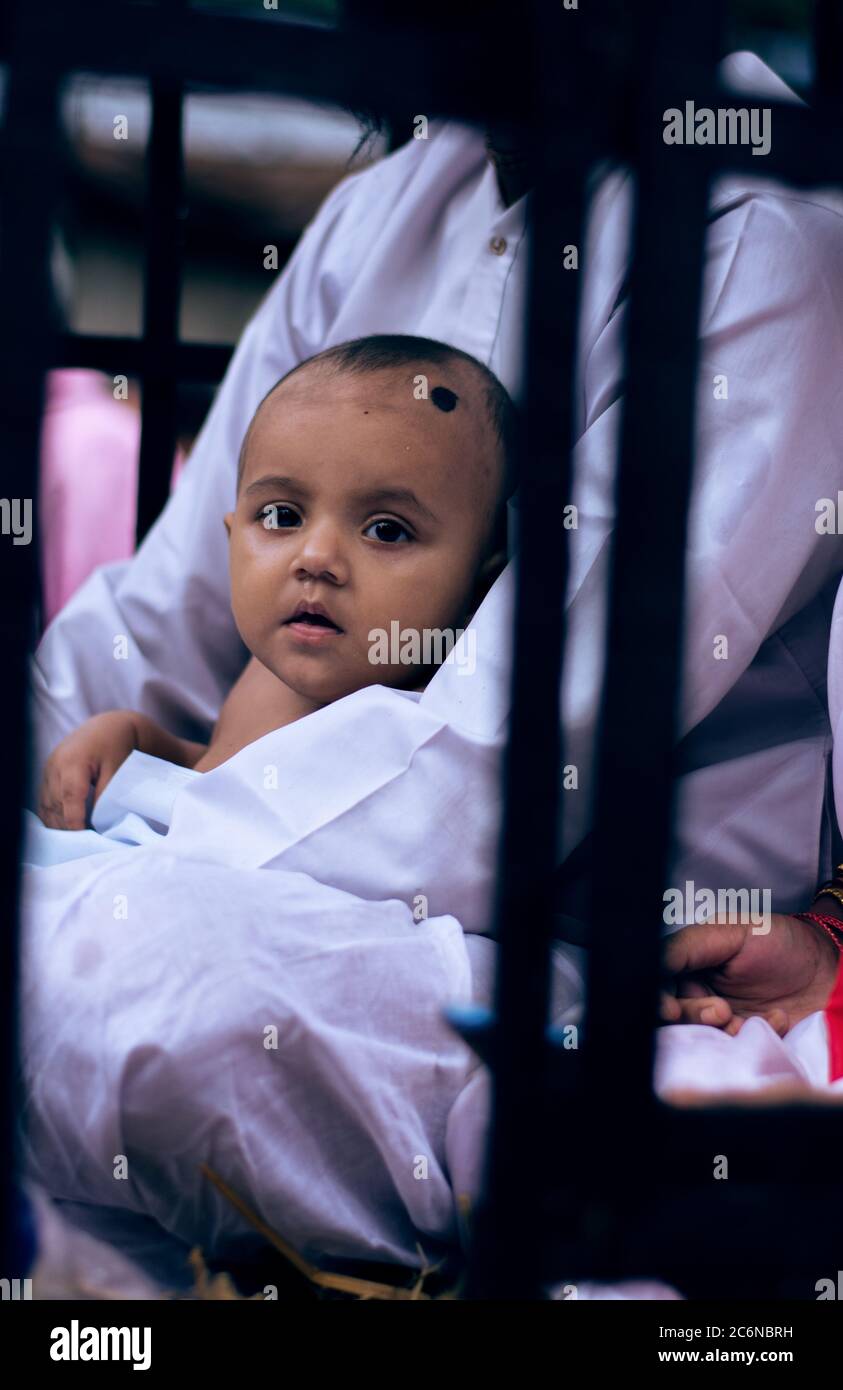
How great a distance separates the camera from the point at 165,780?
5.17ft

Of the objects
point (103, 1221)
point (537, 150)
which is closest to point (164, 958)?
point (103, 1221)

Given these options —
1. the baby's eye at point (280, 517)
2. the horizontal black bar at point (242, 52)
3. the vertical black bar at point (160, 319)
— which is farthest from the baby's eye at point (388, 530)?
the vertical black bar at point (160, 319)

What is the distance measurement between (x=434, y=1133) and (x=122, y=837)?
487 mm

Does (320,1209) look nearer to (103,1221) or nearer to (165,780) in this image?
(103,1221)

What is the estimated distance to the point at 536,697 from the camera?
0.98 metres

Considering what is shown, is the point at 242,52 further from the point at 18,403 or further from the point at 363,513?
the point at 363,513

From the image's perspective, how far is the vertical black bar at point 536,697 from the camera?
37.4 inches

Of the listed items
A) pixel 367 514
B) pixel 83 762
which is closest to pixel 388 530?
pixel 367 514

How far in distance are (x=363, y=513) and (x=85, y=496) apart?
0.94 meters

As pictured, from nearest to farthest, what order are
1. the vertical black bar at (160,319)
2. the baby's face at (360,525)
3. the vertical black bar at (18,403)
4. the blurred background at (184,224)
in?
1. the vertical black bar at (18,403)
2. the baby's face at (360,525)
3. the vertical black bar at (160,319)
4. the blurred background at (184,224)

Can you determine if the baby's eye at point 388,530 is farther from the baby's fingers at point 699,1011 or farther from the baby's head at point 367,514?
the baby's fingers at point 699,1011

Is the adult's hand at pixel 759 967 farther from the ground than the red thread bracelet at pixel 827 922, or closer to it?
closer to it

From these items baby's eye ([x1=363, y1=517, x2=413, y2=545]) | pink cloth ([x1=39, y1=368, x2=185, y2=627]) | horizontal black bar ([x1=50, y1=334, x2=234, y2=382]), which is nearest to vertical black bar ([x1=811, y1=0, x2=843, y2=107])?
baby's eye ([x1=363, y1=517, x2=413, y2=545])

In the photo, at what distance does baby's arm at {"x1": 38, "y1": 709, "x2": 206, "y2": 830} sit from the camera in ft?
5.54
